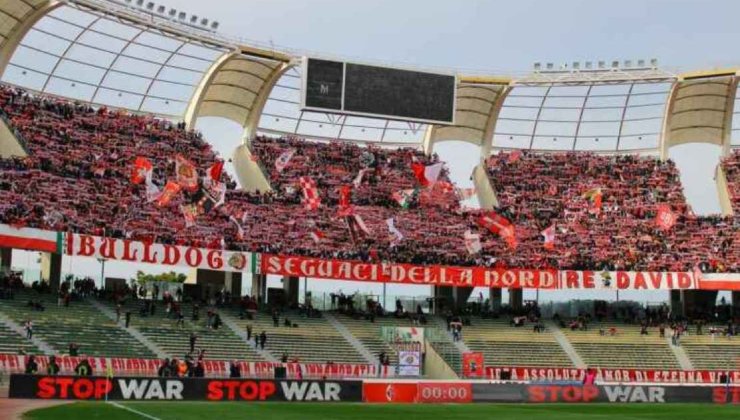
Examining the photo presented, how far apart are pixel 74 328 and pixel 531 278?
29884mm

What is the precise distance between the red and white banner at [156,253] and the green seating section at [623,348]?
21.5m

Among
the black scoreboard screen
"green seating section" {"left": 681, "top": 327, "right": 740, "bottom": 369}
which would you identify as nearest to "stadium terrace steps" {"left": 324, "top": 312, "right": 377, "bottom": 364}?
the black scoreboard screen

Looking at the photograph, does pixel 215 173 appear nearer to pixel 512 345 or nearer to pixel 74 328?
pixel 74 328

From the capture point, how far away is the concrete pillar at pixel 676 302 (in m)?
75.3

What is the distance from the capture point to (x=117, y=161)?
219 ft

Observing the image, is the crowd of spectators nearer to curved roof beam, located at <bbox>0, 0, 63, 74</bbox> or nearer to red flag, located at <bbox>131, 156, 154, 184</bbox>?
red flag, located at <bbox>131, 156, 154, 184</bbox>

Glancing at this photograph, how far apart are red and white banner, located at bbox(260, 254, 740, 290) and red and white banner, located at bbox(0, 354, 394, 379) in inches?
343

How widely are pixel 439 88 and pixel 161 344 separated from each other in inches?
1022

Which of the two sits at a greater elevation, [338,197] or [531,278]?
[338,197]

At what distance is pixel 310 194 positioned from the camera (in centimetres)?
7312

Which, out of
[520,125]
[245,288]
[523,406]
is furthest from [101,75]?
[523,406]

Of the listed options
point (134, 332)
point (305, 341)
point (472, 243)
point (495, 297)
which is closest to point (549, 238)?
point (472, 243)

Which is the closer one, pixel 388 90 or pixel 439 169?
pixel 388 90

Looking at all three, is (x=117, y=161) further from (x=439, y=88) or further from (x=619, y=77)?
(x=619, y=77)
